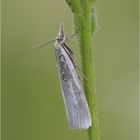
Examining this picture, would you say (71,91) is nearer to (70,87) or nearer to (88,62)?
(70,87)

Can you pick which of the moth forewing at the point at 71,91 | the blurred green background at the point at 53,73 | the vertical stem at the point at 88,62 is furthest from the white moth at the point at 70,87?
the blurred green background at the point at 53,73

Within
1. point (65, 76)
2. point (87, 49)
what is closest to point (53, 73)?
point (65, 76)

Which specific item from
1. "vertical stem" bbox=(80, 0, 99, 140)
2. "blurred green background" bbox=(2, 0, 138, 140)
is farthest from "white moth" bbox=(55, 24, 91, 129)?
"blurred green background" bbox=(2, 0, 138, 140)

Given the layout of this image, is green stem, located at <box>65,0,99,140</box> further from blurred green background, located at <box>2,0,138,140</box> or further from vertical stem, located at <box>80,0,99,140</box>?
blurred green background, located at <box>2,0,138,140</box>

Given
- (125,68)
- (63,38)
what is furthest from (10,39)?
(63,38)

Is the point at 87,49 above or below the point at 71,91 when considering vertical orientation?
above
